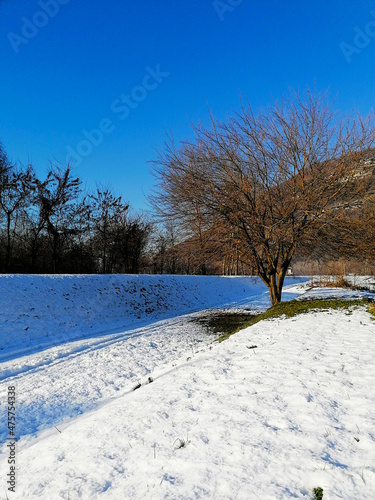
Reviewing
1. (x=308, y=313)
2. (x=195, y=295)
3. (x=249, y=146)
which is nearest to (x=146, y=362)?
(x=308, y=313)

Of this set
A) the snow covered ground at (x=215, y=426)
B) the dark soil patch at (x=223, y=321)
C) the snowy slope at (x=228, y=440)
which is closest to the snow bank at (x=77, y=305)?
the dark soil patch at (x=223, y=321)

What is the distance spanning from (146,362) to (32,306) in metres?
6.55

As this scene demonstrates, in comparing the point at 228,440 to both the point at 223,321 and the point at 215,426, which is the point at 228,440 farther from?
the point at 223,321

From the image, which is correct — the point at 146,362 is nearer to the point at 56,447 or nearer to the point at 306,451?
the point at 56,447

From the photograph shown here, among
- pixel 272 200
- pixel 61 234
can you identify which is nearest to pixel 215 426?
pixel 272 200

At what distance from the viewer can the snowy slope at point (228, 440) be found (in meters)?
2.09

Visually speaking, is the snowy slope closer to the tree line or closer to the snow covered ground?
the snow covered ground

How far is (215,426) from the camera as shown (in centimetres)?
282

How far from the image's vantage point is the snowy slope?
2.09 m

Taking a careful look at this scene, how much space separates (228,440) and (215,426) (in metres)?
0.26

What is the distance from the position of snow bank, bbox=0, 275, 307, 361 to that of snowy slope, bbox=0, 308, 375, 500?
5.87 metres

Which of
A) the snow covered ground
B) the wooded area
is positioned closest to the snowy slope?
the snow covered ground

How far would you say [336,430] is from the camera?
8.59 feet

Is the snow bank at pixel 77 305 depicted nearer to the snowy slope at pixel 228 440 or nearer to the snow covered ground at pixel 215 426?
the snow covered ground at pixel 215 426
